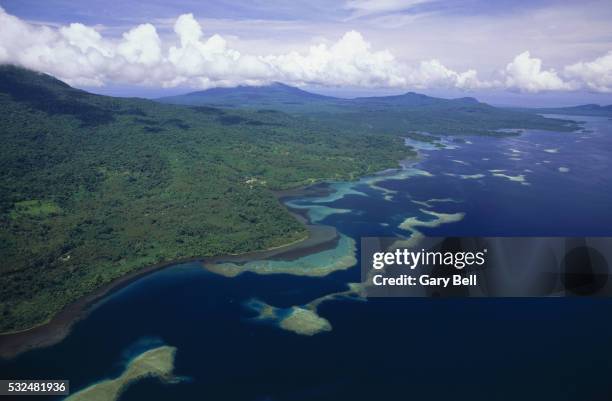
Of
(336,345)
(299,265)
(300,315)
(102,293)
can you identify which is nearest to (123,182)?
(102,293)

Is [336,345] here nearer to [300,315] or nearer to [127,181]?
[300,315]

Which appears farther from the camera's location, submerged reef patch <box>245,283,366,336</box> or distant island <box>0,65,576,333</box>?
distant island <box>0,65,576,333</box>

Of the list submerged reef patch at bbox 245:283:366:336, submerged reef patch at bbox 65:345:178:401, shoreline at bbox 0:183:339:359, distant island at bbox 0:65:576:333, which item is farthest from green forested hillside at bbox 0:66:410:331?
submerged reef patch at bbox 245:283:366:336

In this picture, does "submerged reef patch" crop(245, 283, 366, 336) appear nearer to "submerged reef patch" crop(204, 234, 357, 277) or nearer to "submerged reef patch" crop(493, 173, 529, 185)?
"submerged reef patch" crop(204, 234, 357, 277)

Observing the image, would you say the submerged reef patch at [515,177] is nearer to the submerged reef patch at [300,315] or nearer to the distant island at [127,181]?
the distant island at [127,181]

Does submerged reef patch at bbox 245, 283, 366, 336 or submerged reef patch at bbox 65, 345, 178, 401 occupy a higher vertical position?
submerged reef patch at bbox 245, 283, 366, 336

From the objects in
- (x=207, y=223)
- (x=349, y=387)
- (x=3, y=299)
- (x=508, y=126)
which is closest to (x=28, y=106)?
(x=207, y=223)

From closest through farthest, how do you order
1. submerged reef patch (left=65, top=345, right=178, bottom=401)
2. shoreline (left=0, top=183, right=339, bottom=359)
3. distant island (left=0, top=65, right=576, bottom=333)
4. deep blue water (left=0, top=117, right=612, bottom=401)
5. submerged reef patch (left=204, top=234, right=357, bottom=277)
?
submerged reef patch (left=65, top=345, right=178, bottom=401), deep blue water (left=0, top=117, right=612, bottom=401), shoreline (left=0, top=183, right=339, bottom=359), distant island (left=0, top=65, right=576, bottom=333), submerged reef patch (left=204, top=234, right=357, bottom=277)
